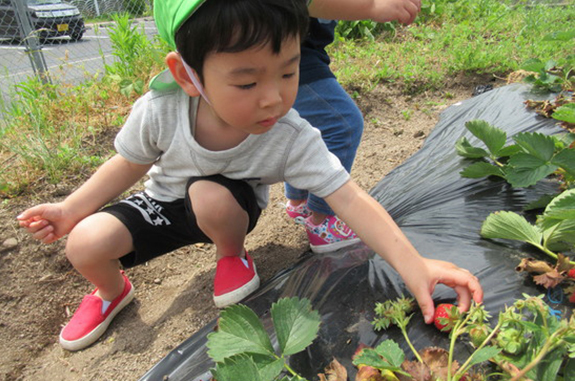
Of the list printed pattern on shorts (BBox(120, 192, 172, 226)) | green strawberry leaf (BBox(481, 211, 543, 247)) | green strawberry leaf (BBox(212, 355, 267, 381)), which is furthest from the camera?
printed pattern on shorts (BBox(120, 192, 172, 226))

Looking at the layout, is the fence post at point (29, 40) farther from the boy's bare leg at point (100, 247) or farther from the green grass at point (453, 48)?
the boy's bare leg at point (100, 247)

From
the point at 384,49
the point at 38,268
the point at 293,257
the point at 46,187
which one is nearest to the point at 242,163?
the point at 293,257

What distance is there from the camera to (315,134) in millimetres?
1260

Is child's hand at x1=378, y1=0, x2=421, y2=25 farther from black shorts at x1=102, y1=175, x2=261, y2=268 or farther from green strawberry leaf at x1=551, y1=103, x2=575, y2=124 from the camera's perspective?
black shorts at x1=102, y1=175, x2=261, y2=268

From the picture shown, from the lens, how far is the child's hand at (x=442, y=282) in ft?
2.97

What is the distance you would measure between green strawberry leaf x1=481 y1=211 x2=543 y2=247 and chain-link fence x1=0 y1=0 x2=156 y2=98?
2.68 metres

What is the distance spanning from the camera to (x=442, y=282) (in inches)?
37.2

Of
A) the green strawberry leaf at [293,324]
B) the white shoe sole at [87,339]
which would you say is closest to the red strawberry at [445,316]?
the green strawberry leaf at [293,324]

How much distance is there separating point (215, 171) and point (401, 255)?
624 mm

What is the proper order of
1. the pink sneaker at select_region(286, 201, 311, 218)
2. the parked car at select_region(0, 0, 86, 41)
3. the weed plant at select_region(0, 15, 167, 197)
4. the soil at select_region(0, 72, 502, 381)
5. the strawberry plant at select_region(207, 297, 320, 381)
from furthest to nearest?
the parked car at select_region(0, 0, 86, 41) → the weed plant at select_region(0, 15, 167, 197) → the pink sneaker at select_region(286, 201, 311, 218) → the soil at select_region(0, 72, 502, 381) → the strawberry plant at select_region(207, 297, 320, 381)

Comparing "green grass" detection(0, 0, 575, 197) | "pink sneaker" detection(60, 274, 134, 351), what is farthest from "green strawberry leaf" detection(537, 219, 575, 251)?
"green grass" detection(0, 0, 575, 197)

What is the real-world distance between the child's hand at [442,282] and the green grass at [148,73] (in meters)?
1.62

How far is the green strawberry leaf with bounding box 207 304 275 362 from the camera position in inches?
30.7

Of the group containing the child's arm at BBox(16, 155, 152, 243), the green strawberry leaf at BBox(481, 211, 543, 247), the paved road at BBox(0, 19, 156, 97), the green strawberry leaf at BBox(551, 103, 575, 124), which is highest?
the green strawberry leaf at BBox(551, 103, 575, 124)
